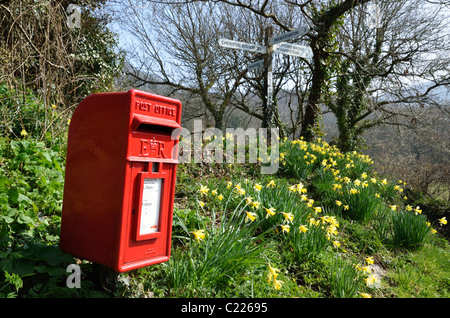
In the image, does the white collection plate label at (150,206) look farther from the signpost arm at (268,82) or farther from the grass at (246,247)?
the signpost arm at (268,82)

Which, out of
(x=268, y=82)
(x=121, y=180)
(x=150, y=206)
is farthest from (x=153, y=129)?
(x=268, y=82)

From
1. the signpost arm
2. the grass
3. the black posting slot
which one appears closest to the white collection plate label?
the black posting slot

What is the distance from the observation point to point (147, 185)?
6.05 feet

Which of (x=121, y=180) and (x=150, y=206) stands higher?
(x=121, y=180)

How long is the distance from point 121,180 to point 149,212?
281 mm

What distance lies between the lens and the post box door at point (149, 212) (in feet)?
5.73

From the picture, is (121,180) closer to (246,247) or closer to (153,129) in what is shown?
(153,129)

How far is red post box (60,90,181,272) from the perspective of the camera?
5.60 feet

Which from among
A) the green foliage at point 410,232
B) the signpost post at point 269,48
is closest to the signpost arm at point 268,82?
the signpost post at point 269,48

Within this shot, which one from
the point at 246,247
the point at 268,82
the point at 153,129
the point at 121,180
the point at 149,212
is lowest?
the point at 246,247

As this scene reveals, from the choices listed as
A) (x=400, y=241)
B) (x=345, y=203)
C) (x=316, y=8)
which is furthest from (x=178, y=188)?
(x=316, y=8)

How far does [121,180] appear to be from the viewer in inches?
66.9

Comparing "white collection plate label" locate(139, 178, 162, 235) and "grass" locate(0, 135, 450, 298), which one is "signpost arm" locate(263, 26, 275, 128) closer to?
"grass" locate(0, 135, 450, 298)
